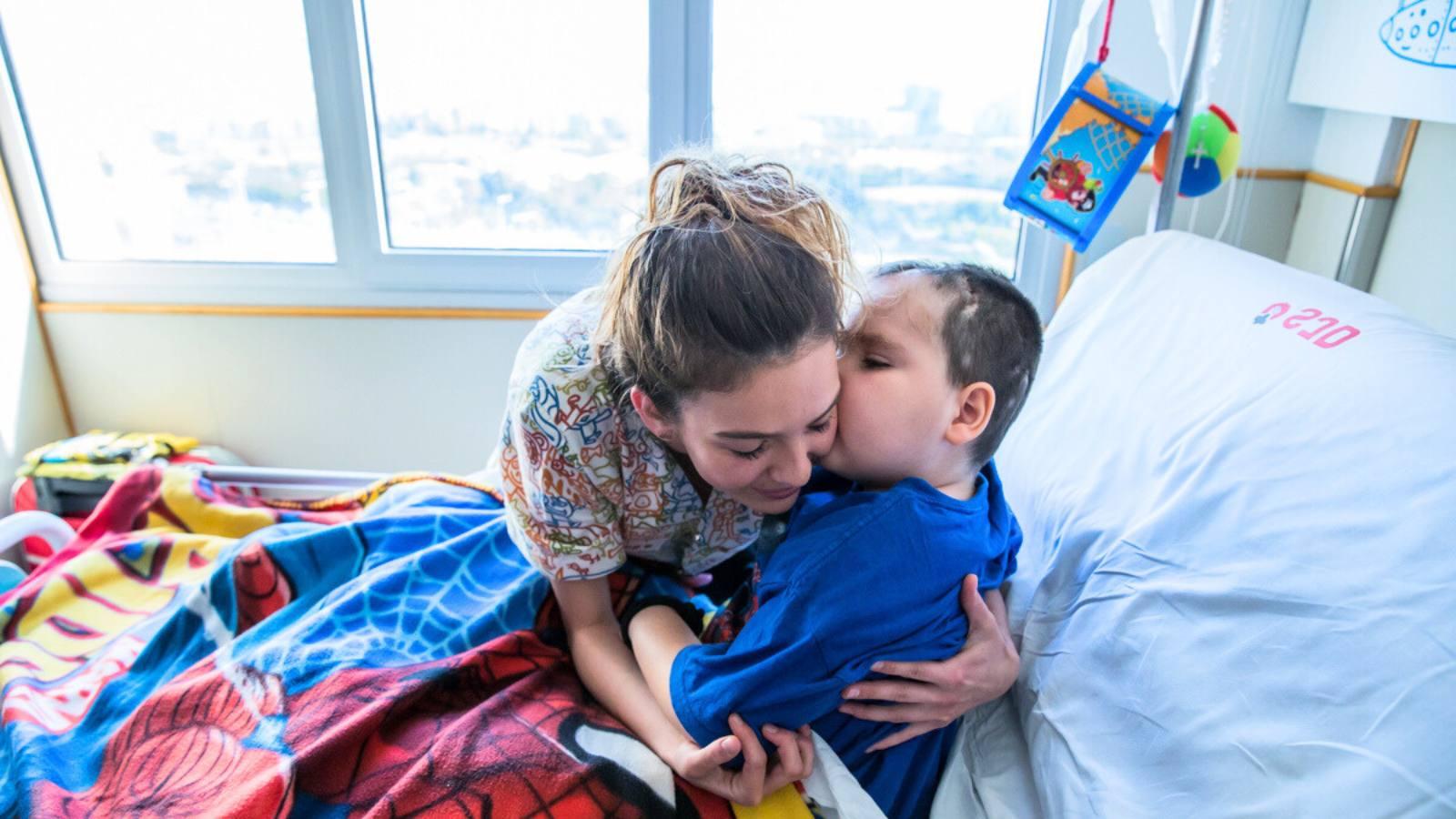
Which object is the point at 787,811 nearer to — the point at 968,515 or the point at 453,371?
the point at 968,515

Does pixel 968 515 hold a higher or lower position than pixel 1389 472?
lower

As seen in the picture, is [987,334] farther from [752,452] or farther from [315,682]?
[315,682]

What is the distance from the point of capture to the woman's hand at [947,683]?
2.77 feet

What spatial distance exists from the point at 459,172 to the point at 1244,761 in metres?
1.85

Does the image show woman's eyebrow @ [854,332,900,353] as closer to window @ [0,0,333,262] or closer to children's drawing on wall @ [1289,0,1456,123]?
children's drawing on wall @ [1289,0,1456,123]

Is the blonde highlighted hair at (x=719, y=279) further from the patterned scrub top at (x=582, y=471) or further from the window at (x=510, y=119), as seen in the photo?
the window at (x=510, y=119)

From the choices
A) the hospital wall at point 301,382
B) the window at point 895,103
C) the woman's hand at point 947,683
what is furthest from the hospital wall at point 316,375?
the woman's hand at point 947,683

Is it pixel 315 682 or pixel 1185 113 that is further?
pixel 1185 113

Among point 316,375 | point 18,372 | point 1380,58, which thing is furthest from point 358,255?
point 1380,58

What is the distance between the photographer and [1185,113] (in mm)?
→ 1323

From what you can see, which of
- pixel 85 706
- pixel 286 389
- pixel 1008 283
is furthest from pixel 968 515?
pixel 286 389

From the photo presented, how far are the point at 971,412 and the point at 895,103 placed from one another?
124cm

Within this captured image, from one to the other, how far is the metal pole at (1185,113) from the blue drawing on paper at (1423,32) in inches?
10.5

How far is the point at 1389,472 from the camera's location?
736 millimetres
